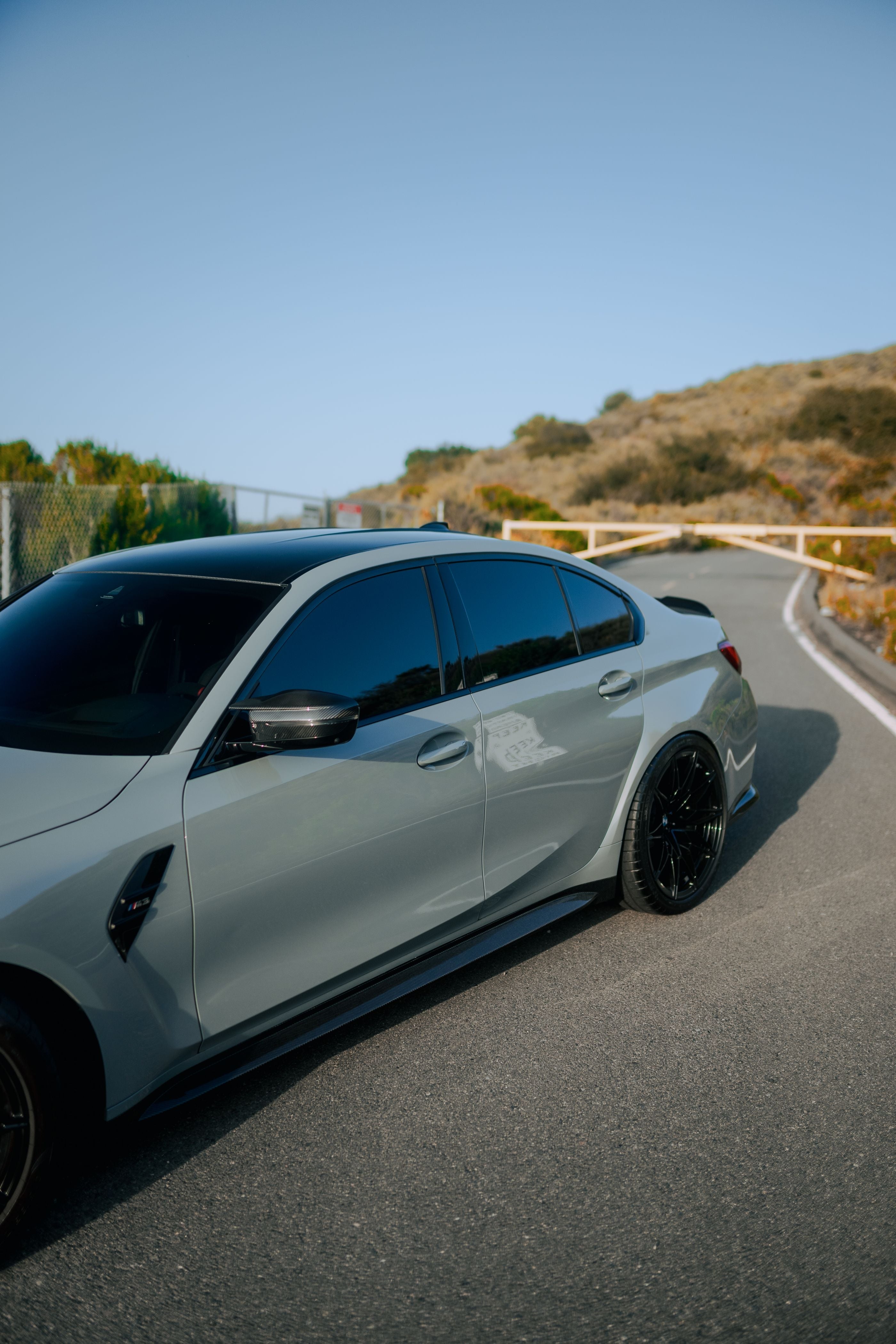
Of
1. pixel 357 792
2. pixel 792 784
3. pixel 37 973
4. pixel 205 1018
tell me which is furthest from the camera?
pixel 792 784

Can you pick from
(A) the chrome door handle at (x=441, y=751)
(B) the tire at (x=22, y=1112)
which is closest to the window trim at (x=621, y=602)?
(A) the chrome door handle at (x=441, y=751)

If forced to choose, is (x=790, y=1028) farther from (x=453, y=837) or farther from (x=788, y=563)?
(x=788, y=563)

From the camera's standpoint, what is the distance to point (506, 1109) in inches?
121

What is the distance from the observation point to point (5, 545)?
38.7 feet

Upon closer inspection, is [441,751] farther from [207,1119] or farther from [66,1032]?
[66,1032]

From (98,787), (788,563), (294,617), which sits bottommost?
(788,563)

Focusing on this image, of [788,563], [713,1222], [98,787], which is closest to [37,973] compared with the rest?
[98,787]

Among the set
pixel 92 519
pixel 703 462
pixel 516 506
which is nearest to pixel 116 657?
pixel 92 519

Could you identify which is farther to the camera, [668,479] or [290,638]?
[668,479]

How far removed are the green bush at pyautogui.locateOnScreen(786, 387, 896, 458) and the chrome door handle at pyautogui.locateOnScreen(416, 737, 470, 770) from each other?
75754mm

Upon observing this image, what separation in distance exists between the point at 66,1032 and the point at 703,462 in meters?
71.7

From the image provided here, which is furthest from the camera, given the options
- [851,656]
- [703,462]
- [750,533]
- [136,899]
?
[703,462]

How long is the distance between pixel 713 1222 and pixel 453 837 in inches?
51.3

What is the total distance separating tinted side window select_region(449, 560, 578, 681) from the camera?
3.75 m
